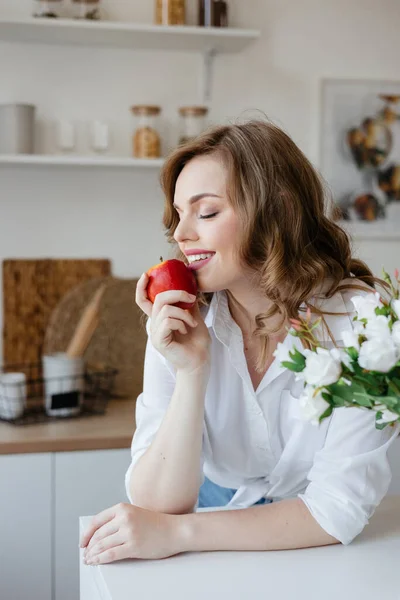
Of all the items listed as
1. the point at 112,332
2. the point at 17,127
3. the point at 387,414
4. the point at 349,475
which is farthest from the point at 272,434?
the point at 17,127

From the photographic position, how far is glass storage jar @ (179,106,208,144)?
2562 millimetres

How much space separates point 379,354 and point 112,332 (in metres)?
1.79

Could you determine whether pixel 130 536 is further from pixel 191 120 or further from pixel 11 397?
pixel 191 120

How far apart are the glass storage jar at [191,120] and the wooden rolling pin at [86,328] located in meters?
0.55

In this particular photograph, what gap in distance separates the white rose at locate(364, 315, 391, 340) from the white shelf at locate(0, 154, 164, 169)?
1.72 m

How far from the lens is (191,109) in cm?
256

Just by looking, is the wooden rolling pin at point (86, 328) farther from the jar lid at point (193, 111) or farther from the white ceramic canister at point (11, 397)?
the jar lid at point (193, 111)

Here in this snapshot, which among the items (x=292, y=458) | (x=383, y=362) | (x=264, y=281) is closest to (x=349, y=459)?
(x=292, y=458)

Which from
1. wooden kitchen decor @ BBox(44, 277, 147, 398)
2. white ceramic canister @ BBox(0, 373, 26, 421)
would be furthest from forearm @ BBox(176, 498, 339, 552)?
wooden kitchen decor @ BBox(44, 277, 147, 398)

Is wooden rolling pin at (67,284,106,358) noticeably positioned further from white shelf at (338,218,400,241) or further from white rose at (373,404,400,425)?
white rose at (373,404,400,425)

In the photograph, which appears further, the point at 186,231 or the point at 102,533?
the point at 186,231

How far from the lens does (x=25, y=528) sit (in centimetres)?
206

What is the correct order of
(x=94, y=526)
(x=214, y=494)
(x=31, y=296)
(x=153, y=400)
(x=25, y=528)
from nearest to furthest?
(x=94, y=526) → (x=153, y=400) → (x=214, y=494) → (x=25, y=528) → (x=31, y=296)

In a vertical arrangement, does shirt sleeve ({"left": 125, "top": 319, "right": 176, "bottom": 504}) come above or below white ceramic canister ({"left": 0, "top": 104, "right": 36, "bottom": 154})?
below
